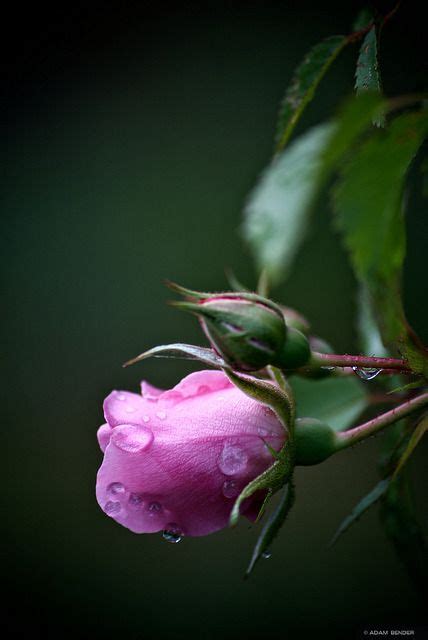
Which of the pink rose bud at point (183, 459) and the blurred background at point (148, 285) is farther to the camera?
the blurred background at point (148, 285)

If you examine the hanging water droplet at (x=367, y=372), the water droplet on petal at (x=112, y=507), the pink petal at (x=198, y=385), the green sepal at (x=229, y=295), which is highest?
the green sepal at (x=229, y=295)

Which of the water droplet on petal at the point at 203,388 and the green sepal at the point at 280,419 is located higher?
the water droplet on petal at the point at 203,388

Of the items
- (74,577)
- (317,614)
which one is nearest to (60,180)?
(74,577)

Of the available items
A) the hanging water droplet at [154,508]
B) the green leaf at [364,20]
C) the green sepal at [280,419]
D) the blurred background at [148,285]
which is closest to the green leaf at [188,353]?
the green sepal at [280,419]

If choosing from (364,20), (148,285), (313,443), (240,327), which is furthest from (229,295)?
(148,285)

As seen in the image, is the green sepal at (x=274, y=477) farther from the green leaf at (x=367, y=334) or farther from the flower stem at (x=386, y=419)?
the green leaf at (x=367, y=334)

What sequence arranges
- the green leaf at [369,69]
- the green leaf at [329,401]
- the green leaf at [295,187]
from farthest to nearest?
the green leaf at [329,401]
the green leaf at [369,69]
the green leaf at [295,187]

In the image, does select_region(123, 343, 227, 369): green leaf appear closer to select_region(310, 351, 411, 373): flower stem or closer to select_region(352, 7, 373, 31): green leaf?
select_region(310, 351, 411, 373): flower stem
